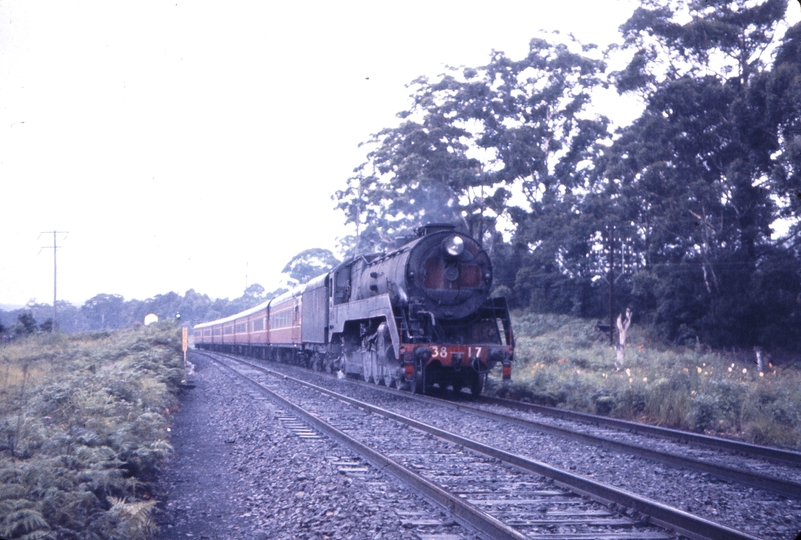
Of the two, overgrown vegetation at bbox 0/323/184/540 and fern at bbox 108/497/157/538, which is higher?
overgrown vegetation at bbox 0/323/184/540

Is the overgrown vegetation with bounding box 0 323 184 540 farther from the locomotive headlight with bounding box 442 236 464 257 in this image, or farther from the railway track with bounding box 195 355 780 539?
the locomotive headlight with bounding box 442 236 464 257

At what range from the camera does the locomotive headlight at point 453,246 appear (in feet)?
46.6

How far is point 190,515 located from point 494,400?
30.0ft

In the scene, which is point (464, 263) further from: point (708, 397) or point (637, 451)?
point (637, 451)

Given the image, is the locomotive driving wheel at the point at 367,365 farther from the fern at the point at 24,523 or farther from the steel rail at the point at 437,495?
the fern at the point at 24,523

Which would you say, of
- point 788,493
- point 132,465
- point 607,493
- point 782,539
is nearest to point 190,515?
point 132,465

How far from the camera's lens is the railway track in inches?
191

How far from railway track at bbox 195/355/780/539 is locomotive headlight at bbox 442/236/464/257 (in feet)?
17.2

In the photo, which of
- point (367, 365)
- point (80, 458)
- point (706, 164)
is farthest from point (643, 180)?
point (80, 458)

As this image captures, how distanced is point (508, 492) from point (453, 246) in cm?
866

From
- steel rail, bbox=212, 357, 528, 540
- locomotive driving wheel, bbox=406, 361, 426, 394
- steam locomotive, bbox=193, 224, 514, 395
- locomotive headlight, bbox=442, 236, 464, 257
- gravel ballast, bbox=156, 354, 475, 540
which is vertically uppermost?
locomotive headlight, bbox=442, 236, 464, 257

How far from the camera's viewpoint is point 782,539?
15.5ft

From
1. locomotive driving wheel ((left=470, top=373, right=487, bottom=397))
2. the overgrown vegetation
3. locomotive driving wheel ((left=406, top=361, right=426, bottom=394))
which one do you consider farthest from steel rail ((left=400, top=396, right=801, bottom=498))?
the overgrown vegetation

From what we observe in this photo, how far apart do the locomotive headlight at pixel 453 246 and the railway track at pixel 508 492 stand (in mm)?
5237
